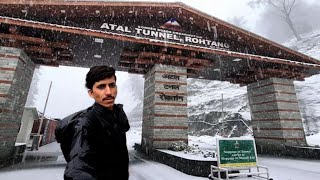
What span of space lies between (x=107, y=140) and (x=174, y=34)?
1123 centimetres

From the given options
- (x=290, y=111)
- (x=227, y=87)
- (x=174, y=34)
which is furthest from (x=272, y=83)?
(x=227, y=87)

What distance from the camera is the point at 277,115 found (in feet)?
43.2

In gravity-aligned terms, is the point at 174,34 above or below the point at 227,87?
below

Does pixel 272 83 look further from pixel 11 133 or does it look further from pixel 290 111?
pixel 11 133

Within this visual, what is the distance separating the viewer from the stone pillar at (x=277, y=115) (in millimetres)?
12984

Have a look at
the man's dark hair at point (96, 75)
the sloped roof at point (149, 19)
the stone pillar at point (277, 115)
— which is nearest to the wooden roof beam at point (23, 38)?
the sloped roof at point (149, 19)

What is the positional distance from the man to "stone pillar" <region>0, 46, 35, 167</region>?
9.34 metres

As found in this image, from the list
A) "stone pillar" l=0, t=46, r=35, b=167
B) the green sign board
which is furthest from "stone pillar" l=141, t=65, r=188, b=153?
"stone pillar" l=0, t=46, r=35, b=167

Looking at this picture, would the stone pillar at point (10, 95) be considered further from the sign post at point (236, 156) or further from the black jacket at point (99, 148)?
the black jacket at point (99, 148)

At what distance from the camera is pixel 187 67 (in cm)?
1177

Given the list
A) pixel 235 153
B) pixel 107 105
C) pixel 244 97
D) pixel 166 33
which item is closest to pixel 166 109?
pixel 166 33

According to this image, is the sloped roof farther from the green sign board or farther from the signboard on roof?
the green sign board

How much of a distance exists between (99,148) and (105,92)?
413 millimetres

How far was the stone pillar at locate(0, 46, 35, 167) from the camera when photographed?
8781mm
